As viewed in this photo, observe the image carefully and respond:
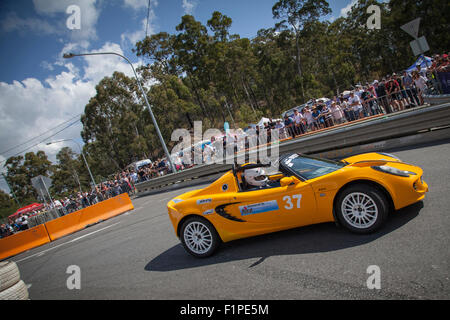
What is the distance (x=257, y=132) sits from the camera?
1516 cm

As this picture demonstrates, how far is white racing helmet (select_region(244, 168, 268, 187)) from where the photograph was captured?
15.1 ft

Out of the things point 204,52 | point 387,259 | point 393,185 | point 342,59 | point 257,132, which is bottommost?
point 387,259

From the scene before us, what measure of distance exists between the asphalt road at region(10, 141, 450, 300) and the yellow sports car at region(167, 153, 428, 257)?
0.96 ft

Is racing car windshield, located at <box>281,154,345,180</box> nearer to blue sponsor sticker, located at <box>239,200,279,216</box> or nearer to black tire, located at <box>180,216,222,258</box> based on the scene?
blue sponsor sticker, located at <box>239,200,279,216</box>

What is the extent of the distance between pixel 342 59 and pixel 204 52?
78.8 ft

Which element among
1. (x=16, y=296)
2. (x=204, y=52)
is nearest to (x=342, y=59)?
(x=204, y=52)

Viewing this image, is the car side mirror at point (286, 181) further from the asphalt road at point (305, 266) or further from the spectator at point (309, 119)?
the spectator at point (309, 119)

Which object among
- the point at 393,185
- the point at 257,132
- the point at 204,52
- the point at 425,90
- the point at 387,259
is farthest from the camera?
the point at 204,52

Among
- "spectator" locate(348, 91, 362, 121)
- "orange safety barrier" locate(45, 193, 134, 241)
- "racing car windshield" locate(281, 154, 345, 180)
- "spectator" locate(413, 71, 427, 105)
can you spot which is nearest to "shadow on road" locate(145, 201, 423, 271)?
"racing car windshield" locate(281, 154, 345, 180)

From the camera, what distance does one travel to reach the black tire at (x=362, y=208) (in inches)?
143

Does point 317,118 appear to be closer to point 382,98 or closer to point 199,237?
point 382,98
